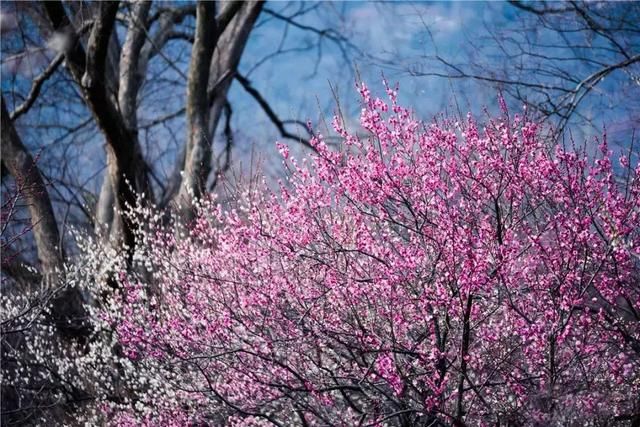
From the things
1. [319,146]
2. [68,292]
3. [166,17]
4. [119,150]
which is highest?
[166,17]

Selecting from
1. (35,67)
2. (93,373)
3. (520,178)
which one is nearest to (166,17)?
(35,67)

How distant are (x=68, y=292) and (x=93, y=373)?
59.2 inches

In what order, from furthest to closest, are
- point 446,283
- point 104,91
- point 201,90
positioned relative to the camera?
point 201,90
point 104,91
point 446,283

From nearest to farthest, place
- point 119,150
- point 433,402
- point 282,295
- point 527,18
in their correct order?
point 433,402
point 282,295
point 527,18
point 119,150

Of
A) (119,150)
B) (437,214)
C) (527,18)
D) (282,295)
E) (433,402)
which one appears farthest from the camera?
(119,150)

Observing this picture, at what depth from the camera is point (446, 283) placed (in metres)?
4.29

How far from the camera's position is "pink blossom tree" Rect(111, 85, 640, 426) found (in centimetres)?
407

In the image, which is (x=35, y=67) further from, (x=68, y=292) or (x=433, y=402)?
(x=433, y=402)

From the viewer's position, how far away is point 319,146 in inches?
180

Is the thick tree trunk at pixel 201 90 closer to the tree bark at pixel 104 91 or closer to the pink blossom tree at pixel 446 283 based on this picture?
the tree bark at pixel 104 91

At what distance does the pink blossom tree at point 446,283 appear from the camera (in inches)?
160

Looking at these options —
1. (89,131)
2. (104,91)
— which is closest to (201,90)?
(104,91)

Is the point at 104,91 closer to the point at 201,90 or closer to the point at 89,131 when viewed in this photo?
the point at 201,90

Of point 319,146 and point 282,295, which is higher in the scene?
point 319,146
